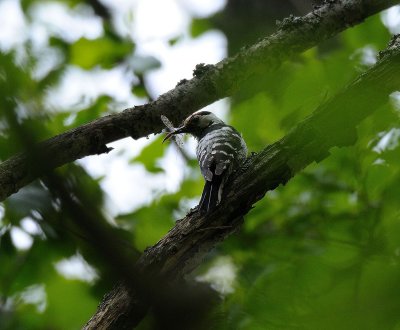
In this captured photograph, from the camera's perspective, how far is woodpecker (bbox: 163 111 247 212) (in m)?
2.89

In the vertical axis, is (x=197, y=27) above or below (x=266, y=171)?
above

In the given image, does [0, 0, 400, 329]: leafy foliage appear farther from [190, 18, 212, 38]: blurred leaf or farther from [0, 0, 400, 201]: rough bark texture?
[190, 18, 212, 38]: blurred leaf

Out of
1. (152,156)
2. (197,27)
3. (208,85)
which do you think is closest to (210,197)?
(208,85)

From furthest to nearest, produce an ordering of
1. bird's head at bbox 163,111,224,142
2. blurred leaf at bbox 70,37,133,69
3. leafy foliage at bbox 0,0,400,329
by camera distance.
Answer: bird's head at bbox 163,111,224,142 < blurred leaf at bbox 70,37,133,69 < leafy foliage at bbox 0,0,400,329

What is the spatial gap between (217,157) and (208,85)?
0.42 metres

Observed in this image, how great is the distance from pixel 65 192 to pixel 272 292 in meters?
1.47

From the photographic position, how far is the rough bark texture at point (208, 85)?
258cm

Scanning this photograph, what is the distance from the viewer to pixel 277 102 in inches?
131

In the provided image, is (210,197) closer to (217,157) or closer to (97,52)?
(217,157)

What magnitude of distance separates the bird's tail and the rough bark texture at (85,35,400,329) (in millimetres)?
37

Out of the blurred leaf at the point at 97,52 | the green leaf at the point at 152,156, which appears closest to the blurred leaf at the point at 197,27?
the blurred leaf at the point at 97,52

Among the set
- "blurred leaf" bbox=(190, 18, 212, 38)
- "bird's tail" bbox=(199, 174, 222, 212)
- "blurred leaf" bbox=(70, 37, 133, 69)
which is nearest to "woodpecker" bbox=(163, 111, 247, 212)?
"bird's tail" bbox=(199, 174, 222, 212)

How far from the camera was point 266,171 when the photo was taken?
2.81 metres

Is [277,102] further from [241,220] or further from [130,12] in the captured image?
[130,12]
